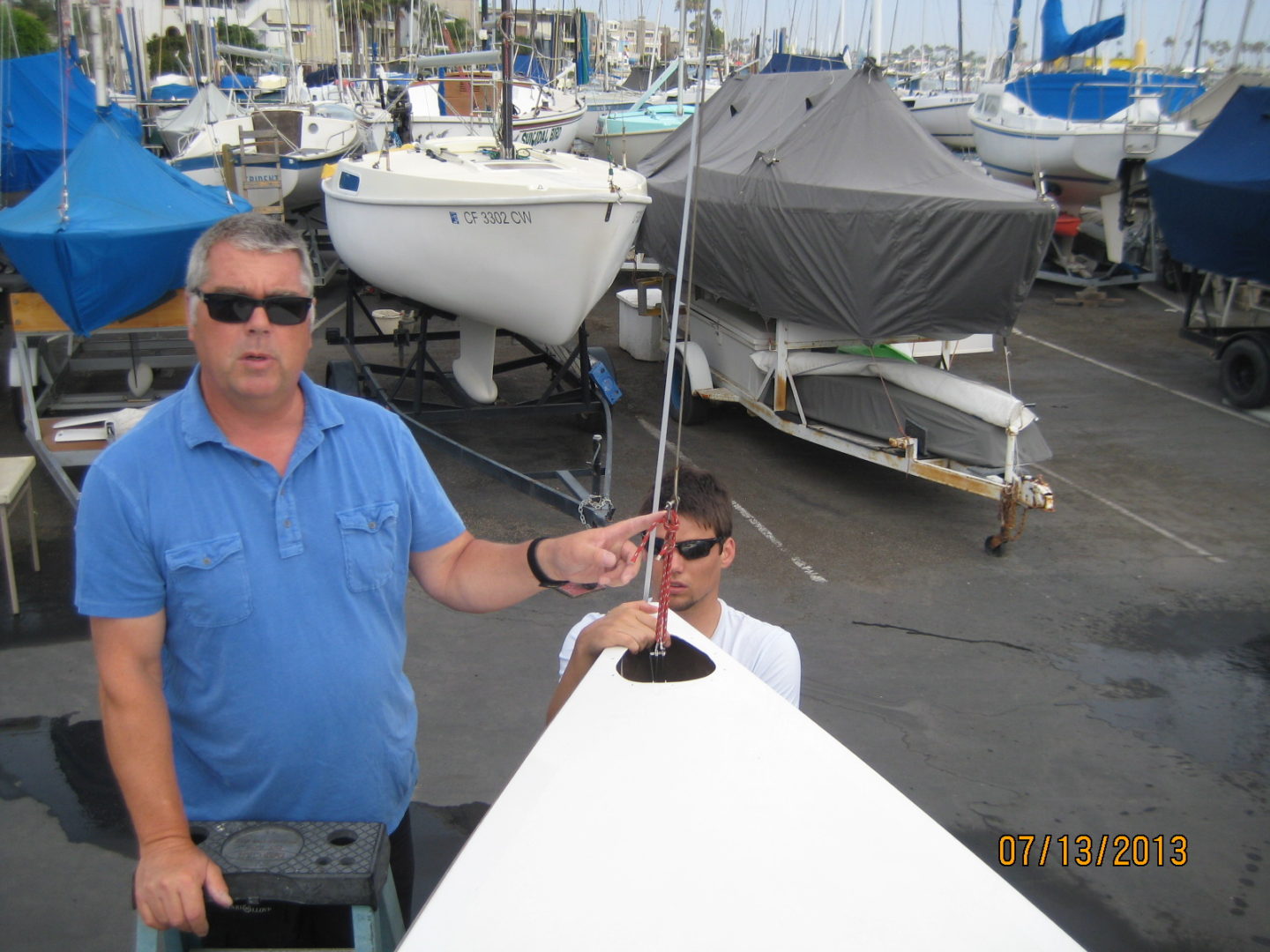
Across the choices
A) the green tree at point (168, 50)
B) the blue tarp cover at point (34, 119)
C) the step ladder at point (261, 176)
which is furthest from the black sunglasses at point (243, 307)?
the green tree at point (168, 50)

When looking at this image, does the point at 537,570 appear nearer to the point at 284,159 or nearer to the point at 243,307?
the point at 243,307

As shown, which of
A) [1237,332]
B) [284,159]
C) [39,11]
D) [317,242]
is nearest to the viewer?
[1237,332]

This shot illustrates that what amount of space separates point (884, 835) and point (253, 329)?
1.37m

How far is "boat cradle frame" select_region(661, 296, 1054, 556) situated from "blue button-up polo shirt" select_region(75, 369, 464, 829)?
12.2 feet

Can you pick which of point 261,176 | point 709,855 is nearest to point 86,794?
point 709,855

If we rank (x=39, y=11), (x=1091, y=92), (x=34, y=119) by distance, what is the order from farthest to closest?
(x=39, y=11) → (x=1091, y=92) → (x=34, y=119)

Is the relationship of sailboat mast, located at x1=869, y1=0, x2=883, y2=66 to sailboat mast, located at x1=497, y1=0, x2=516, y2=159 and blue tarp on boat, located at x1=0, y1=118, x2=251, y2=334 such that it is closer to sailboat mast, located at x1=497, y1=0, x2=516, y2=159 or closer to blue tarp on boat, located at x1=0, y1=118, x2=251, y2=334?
sailboat mast, located at x1=497, y1=0, x2=516, y2=159

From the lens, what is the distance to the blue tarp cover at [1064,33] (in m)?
18.0

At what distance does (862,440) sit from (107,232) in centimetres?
528

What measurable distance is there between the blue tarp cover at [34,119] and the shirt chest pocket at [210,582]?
12.8m

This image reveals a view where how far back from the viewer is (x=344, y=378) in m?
7.69

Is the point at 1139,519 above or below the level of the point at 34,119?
below

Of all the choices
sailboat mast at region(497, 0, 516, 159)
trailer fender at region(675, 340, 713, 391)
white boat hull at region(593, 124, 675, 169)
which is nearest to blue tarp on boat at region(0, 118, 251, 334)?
sailboat mast at region(497, 0, 516, 159)

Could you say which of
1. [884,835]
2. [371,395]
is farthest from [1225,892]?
[371,395]
